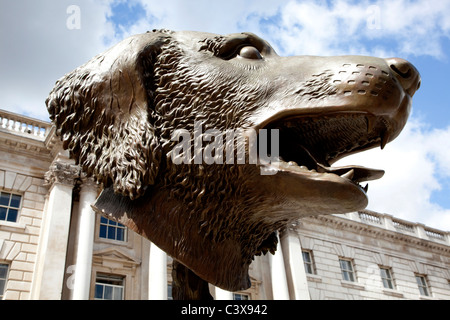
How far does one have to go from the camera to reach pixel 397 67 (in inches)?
59.0

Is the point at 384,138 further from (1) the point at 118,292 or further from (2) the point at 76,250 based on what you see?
(1) the point at 118,292

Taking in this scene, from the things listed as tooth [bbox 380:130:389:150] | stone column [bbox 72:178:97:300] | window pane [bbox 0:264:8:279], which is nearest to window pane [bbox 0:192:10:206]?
window pane [bbox 0:264:8:279]

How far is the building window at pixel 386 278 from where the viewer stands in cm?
2590

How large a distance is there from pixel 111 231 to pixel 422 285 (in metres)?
20.6

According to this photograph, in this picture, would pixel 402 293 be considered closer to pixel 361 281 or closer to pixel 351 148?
pixel 361 281

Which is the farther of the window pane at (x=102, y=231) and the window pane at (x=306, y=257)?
the window pane at (x=306, y=257)

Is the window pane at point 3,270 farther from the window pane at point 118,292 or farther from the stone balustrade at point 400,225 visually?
the stone balustrade at point 400,225

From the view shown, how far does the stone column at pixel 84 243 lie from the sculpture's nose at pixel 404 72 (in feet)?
46.1

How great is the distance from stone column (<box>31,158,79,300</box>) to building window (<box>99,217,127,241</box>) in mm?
1943

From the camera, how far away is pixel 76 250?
15773mm

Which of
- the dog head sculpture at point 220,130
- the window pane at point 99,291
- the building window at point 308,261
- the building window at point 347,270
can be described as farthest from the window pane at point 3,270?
the building window at point 347,270

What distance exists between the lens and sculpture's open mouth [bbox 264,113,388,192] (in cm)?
149

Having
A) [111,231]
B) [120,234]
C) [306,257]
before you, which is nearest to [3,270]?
[111,231]

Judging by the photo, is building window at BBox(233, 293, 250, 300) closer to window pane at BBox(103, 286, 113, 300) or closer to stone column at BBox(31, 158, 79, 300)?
window pane at BBox(103, 286, 113, 300)
